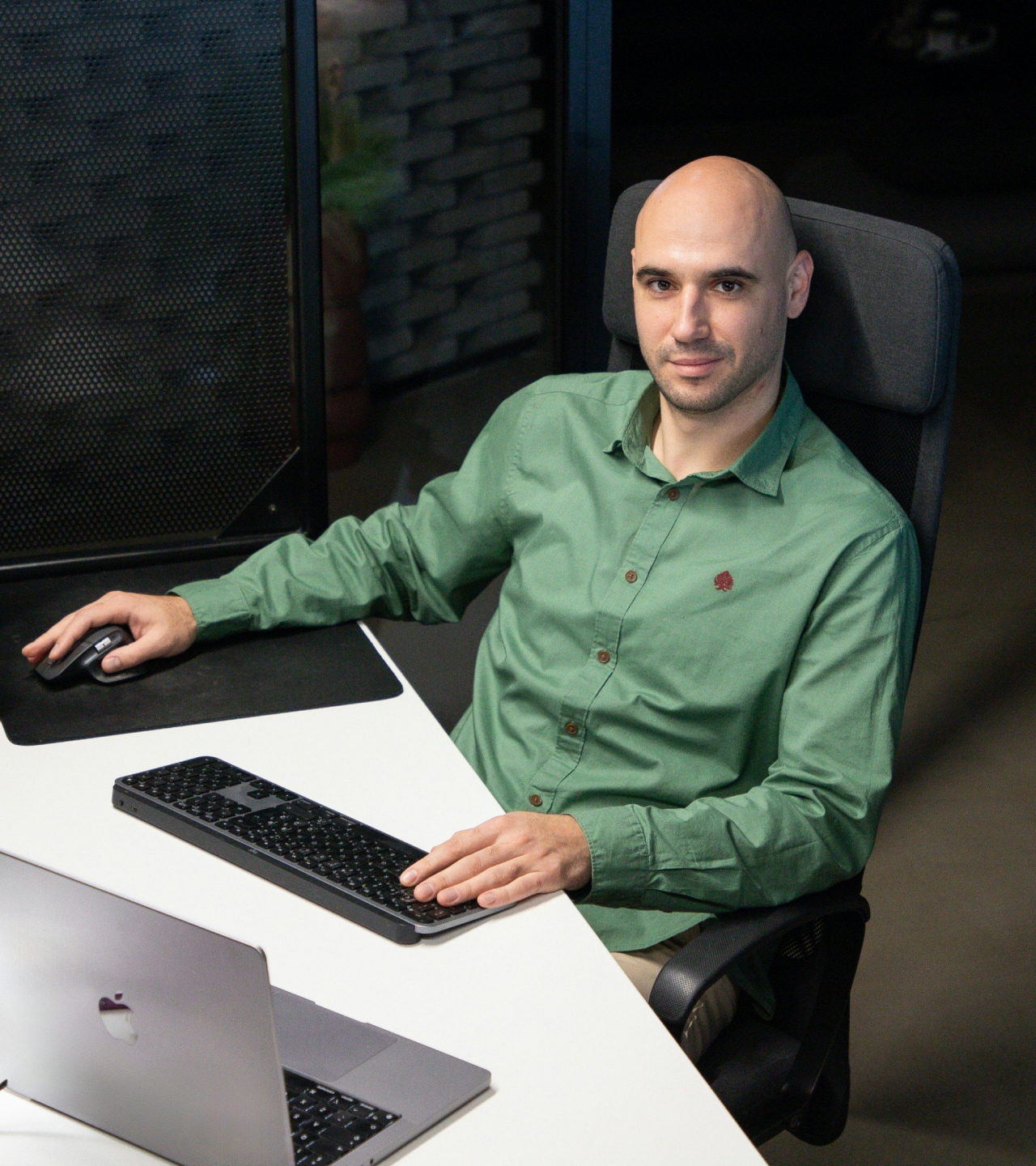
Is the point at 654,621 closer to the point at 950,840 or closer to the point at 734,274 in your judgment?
the point at 734,274

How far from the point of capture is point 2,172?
187 cm

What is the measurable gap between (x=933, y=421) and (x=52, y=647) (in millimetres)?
999

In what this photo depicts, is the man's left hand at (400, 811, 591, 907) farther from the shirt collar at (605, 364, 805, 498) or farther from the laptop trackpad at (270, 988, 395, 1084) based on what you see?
the shirt collar at (605, 364, 805, 498)

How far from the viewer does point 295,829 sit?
4.40ft

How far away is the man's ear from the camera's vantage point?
1.58 metres

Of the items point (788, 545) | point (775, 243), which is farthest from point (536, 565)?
point (775, 243)

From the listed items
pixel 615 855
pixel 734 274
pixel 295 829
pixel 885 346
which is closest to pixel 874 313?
pixel 885 346

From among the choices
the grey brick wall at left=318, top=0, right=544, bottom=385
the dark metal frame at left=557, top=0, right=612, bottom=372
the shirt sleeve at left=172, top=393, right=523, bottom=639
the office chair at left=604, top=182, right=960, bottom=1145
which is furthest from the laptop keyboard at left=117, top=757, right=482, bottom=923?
the grey brick wall at left=318, top=0, right=544, bottom=385

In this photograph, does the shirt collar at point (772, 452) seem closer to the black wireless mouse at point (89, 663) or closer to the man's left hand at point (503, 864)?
the man's left hand at point (503, 864)

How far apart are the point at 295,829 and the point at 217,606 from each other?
49 centimetres

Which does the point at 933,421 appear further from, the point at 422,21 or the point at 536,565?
the point at 422,21

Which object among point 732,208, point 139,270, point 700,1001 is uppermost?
point 732,208

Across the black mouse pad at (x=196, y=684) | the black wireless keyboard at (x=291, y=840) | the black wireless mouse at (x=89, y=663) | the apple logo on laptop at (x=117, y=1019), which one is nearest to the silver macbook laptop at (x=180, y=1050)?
the apple logo on laptop at (x=117, y=1019)

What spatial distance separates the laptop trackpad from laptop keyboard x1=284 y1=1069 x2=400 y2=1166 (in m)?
0.01
